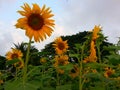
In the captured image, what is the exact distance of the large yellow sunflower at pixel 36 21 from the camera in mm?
4504

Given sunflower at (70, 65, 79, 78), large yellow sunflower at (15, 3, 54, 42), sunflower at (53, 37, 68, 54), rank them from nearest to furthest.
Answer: large yellow sunflower at (15, 3, 54, 42) < sunflower at (70, 65, 79, 78) < sunflower at (53, 37, 68, 54)

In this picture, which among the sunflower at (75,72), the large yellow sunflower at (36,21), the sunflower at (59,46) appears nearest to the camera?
the large yellow sunflower at (36,21)

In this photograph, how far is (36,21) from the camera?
4711mm

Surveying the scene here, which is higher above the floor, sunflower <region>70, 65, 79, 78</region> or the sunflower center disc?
the sunflower center disc

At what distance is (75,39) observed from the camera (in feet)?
195

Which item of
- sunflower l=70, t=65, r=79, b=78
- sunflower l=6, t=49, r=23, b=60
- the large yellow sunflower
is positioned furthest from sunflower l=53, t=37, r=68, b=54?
the large yellow sunflower

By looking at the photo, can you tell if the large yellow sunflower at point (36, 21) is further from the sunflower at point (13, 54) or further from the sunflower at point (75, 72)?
the sunflower at point (13, 54)

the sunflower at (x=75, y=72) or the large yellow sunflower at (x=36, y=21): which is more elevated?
the large yellow sunflower at (x=36, y=21)

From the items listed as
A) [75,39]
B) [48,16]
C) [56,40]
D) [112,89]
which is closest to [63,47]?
[56,40]

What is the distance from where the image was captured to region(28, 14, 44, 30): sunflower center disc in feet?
15.1

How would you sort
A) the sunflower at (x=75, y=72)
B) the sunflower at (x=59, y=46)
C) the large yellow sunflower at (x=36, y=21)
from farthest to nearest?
the sunflower at (x=59, y=46) → the sunflower at (x=75, y=72) → the large yellow sunflower at (x=36, y=21)

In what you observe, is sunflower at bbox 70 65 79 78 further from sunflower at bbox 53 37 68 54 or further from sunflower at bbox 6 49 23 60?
sunflower at bbox 6 49 23 60

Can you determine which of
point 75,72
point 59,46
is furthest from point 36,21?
point 59,46

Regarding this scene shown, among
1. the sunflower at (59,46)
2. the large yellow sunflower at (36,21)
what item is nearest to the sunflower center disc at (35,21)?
the large yellow sunflower at (36,21)
